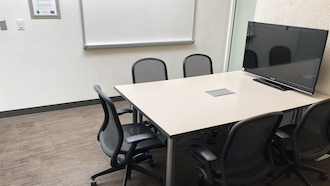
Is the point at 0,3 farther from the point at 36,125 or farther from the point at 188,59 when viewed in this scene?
the point at 188,59

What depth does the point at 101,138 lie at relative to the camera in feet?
7.32

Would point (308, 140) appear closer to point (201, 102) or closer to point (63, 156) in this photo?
point (201, 102)

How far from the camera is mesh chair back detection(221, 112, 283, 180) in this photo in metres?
1.63

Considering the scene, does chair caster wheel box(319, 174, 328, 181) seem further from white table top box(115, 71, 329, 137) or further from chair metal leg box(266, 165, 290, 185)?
white table top box(115, 71, 329, 137)

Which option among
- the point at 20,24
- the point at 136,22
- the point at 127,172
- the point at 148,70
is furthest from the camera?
the point at 136,22

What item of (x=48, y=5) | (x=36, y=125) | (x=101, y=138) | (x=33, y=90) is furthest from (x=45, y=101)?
(x=101, y=138)

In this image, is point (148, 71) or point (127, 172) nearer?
point (127, 172)

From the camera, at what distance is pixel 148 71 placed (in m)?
3.10

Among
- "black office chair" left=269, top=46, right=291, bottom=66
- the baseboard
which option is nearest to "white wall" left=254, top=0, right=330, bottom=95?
"black office chair" left=269, top=46, right=291, bottom=66

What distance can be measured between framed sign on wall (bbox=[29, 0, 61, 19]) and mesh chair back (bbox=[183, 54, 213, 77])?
6.26ft

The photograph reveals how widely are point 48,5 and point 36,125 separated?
5.34 feet

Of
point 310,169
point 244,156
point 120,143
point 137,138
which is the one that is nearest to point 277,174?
point 310,169

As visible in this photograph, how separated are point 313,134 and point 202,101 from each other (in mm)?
977

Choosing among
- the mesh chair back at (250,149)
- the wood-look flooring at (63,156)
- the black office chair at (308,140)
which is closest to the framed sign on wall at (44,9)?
the wood-look flooring at (63,156)
